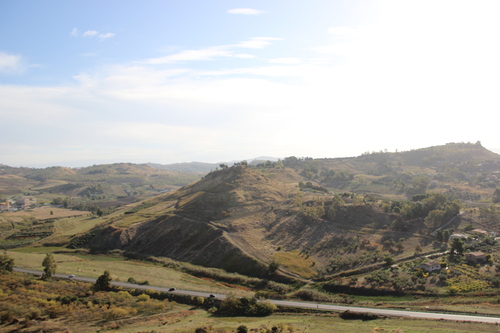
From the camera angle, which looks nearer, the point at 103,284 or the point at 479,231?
the point at 103,284

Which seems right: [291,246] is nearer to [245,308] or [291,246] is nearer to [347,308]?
[347,308]

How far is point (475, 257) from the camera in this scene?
223ft

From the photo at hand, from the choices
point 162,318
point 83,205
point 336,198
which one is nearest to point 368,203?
point 336,198

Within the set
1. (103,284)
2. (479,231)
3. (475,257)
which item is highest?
(479,231)

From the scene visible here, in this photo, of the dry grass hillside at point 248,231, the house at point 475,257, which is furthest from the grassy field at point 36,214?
the house at point 475,257

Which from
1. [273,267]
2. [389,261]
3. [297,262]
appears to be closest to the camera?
[389,261]

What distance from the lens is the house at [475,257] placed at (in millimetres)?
67875

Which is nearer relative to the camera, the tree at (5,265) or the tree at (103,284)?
the tree at (103,284)

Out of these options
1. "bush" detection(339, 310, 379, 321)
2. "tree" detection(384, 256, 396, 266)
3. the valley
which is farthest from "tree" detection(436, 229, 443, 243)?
"bush" detection(339, 310, 379, 321)

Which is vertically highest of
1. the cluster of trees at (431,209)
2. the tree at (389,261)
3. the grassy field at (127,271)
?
the cluster of trees at (431,209)

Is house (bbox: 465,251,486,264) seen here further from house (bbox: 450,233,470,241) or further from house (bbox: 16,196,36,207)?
house (bbox: 16,196,36,207)

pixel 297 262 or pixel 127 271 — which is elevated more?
pixel 297 262

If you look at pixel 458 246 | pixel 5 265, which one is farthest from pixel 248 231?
pixel 5 265

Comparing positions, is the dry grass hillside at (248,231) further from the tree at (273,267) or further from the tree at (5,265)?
the tree at (5,265)
